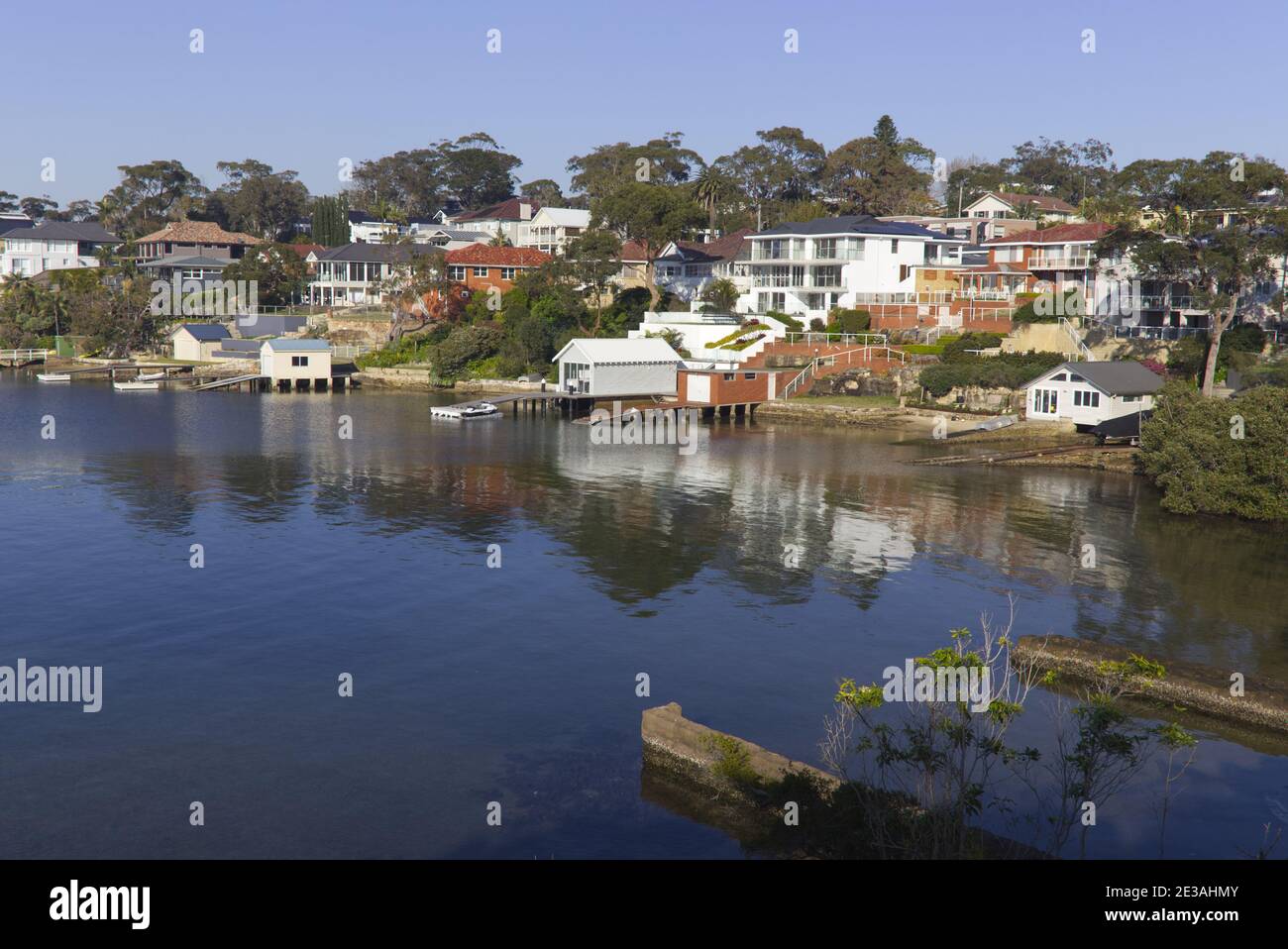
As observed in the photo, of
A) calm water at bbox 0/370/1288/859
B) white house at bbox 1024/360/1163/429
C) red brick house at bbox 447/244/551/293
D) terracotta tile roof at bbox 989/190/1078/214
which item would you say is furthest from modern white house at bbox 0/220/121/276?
white house at bbox 1024/360/1163/429

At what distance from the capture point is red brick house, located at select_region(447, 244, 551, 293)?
118213 millimetres

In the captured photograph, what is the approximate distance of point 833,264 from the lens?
100m

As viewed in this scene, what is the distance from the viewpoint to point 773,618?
35.1 m

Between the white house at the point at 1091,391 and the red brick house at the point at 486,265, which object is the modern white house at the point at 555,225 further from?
the white house at the point at 1091,391

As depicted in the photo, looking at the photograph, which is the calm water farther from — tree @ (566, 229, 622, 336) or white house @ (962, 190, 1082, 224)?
white house @ (962, 190, 1082, 224)

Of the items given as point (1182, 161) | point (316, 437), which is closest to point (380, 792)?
point (316, 437)

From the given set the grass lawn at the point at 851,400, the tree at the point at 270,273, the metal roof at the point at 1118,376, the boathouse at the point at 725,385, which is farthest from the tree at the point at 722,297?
the tree at the point at 270,273

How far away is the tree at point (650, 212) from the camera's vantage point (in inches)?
4094

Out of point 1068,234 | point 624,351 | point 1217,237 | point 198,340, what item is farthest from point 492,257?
point 1217,237

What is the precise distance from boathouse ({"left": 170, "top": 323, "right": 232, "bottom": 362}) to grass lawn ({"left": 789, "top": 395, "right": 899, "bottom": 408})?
62.5 meters

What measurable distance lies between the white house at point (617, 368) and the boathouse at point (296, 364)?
26.5 m

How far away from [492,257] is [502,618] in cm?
9074

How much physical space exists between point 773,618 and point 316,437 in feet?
147
